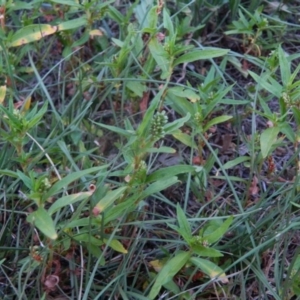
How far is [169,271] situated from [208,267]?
9 cm

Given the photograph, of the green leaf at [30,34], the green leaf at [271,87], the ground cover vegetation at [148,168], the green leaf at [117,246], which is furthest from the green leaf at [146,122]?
the green leaf at [30,34]

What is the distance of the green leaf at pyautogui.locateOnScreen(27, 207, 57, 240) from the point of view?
53.2 inches

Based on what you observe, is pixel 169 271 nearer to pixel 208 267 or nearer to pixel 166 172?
pixel 208 267

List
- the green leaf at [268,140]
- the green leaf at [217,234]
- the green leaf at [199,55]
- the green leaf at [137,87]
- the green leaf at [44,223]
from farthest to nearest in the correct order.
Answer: the green leaf at [137,87], the green leaf at [199,55], the green leaf at [268,140], the green leaf at [217,234], the green leaf at [44,223]

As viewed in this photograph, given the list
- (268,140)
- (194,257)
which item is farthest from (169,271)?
(268,140)

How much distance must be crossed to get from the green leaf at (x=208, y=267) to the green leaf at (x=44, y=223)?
34cm

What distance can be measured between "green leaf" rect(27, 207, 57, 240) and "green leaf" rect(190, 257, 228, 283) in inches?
13.3

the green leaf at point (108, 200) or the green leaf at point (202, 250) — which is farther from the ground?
the green leaf at point (108, 200)

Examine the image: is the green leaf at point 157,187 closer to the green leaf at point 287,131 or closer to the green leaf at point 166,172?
the green leaf at point 166,172

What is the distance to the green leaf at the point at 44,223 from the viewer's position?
1352 millimetres

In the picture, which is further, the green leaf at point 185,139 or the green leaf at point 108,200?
the green leaf at point 185,139

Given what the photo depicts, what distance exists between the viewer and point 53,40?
2160 mm

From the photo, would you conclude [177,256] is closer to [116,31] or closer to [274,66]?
[274,66]

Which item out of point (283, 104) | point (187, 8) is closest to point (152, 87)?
point (187, 8)
